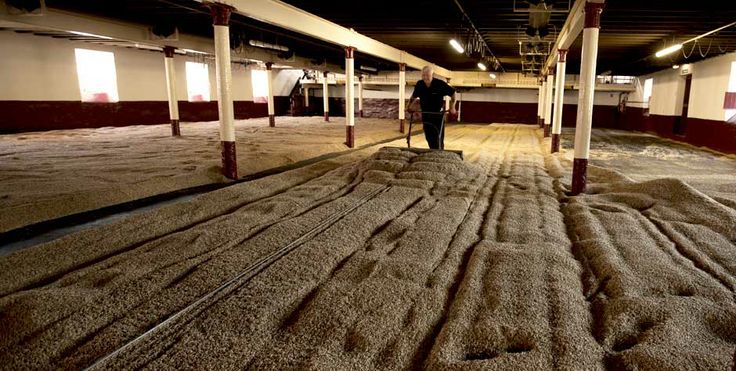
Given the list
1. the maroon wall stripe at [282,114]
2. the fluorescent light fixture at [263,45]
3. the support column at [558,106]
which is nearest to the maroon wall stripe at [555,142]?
the support column at [558,106]

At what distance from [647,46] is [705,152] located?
420 centimetres

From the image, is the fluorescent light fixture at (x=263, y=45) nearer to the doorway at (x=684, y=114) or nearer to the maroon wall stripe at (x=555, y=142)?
the maroon wall stripe at (x=555, y=142)

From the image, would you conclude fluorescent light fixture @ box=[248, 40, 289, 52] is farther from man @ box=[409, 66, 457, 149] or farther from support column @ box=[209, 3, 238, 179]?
man @ box=[409, 66, 457, 149]

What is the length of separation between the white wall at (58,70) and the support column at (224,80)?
39.2 ft

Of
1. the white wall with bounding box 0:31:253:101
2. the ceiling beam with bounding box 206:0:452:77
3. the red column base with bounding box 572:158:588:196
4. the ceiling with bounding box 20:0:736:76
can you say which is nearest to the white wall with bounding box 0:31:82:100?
the white wall with bounding box 0:31:253:101

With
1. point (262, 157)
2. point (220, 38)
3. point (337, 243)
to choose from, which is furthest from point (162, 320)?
point (262, 157)

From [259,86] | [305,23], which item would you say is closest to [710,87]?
[305,23]

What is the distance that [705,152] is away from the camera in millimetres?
13109

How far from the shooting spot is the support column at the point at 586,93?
21.6ft

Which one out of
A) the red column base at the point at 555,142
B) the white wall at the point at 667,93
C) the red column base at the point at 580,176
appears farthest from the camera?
the white wall at the point at 667,93

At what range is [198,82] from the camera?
74.7 ft

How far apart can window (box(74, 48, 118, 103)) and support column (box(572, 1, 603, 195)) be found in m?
17.3

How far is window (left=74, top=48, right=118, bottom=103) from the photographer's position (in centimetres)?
1753

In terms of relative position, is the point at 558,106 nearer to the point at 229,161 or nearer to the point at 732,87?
the point at 732,87
